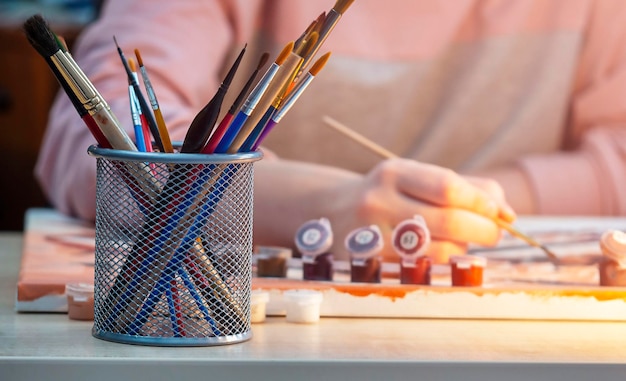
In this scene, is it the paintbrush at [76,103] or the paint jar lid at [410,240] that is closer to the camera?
the paintbrush at [76,103]

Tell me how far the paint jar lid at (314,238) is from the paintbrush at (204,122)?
0.16m

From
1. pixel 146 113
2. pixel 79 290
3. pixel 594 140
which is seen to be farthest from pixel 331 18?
pixel 594 140

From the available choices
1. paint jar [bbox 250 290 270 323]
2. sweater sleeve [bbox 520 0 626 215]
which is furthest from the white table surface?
sweater sleeve [bbox 520 0 626 215]

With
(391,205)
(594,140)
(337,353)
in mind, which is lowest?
(337,353)

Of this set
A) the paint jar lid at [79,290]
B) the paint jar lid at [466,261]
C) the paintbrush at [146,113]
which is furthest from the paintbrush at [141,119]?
the paint jar lid at [466,261]

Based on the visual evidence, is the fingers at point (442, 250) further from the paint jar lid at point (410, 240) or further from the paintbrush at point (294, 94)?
the paintbrush at point (294, 94)

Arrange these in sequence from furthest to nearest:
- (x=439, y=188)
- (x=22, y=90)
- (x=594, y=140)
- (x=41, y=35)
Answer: (x=22, y=90) < (x=594, y=140) < (x=439, y=188) < (x=41, y=35)

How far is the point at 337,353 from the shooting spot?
1.79ft

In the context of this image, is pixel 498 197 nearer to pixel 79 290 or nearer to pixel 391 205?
pixel 391 205

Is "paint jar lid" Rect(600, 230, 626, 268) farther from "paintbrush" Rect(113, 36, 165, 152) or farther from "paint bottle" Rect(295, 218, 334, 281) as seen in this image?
"paintbrush" Rect(113, 36, 165, 152)

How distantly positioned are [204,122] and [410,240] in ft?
0.64

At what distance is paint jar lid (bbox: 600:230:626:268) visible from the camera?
0.69m

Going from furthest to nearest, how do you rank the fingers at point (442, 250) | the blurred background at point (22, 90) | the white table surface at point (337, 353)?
the blurred background at point (22, 90) → the fingers at point (442, 250) → the white table surface at point (337, 353)

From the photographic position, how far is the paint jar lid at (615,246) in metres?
0.69
